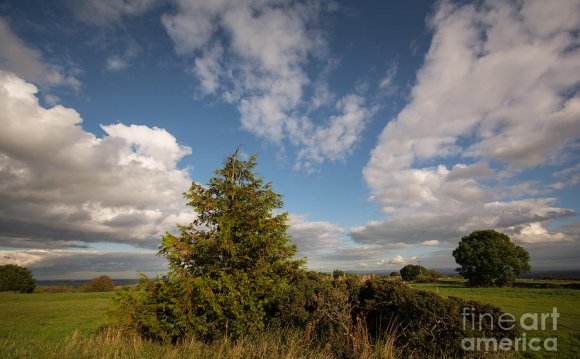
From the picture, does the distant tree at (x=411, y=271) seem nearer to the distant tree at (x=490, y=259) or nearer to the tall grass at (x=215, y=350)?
the distant tree at (x=490, y=259)

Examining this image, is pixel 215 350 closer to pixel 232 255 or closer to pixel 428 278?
pixel 232 255

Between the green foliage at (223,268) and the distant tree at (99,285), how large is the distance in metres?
69.1

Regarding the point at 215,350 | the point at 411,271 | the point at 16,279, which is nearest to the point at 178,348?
the point at 215,350

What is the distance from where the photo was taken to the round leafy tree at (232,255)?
11.0 metres

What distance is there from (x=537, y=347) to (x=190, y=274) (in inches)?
547

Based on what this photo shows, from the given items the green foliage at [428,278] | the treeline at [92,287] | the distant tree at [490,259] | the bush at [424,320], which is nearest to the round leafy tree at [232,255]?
the bush at [424,320]

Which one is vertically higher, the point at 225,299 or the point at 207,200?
the point at 207,200

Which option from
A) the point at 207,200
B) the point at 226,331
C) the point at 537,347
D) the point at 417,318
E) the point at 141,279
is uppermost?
the point at 207,200

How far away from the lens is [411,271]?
90188mm

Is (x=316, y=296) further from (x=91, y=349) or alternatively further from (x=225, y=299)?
(x=91, y=349)

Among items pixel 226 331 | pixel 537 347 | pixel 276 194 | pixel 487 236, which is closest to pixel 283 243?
pixel 276 194

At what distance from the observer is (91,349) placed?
8.62 m

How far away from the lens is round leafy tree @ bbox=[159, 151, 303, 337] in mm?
11039

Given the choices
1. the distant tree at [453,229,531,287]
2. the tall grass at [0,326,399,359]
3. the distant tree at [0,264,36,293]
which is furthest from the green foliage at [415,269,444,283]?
the distant tree at [0,264,36,293]
